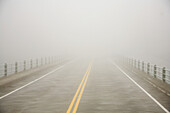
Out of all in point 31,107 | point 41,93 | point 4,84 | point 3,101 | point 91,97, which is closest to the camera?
point 31,107

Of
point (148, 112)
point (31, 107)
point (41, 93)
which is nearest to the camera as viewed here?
point (148, 112)

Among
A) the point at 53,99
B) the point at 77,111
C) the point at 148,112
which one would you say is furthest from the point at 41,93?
the point at 148,112

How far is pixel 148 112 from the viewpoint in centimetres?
1047

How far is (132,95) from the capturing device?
14484 mm

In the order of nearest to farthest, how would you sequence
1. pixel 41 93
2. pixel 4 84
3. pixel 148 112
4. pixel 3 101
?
pixel 148 112, pixel 3 101, pixel 41 93, pixel 4 84

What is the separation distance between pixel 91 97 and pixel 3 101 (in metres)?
4.04

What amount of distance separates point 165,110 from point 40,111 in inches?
182

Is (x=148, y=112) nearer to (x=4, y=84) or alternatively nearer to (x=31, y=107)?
(x=31, y=107)

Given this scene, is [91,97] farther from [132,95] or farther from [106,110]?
[106,110]

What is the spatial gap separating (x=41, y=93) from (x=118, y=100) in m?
4.43

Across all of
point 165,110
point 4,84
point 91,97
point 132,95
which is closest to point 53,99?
point 91,97

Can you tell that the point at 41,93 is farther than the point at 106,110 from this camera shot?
Yes

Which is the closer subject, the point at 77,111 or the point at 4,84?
the point at 77,111

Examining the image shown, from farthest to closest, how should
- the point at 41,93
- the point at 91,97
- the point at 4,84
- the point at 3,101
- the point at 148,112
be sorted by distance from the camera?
the point at 4,84 < the point at 41,93 < the point at 91,97 < the point at 3,101 < the point at 148,112
